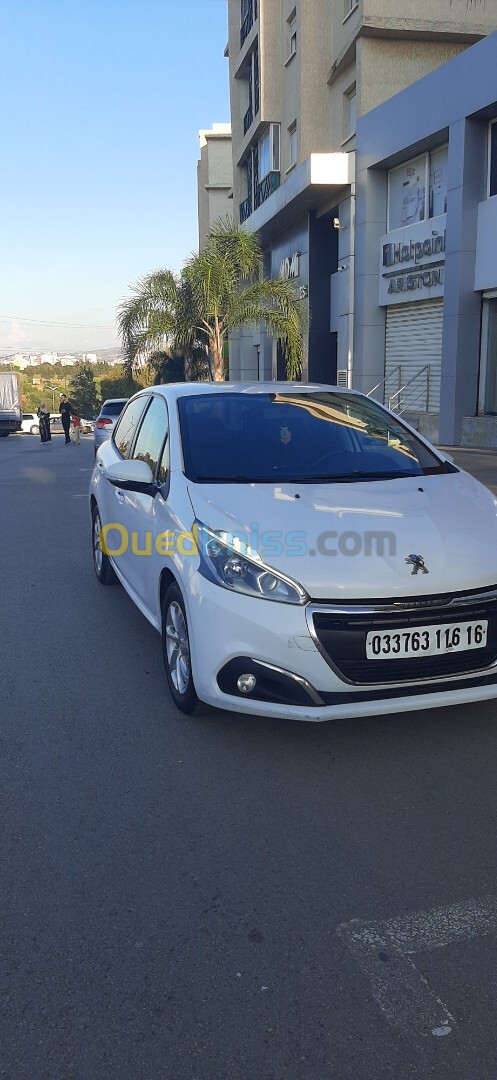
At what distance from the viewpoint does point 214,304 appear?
2189 cm

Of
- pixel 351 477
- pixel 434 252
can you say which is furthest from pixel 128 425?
pixel 434 252

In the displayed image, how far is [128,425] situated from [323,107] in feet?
74.9

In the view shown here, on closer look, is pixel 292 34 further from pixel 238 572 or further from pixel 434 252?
pixel 238 572

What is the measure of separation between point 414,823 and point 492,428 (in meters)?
14.9

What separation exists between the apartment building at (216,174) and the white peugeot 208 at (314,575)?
177 feet

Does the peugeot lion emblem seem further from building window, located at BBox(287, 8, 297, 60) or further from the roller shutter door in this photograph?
building window, located at BBox(287, 8, 297, 60)

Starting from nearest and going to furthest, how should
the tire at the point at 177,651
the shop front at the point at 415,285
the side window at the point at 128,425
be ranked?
1. the tire at the point at 177,651
2. the side window at the point at 128,425
3. the shop front at the point at 415,285

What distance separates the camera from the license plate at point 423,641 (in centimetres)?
352

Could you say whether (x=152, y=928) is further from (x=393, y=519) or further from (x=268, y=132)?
(x=268, y=132)

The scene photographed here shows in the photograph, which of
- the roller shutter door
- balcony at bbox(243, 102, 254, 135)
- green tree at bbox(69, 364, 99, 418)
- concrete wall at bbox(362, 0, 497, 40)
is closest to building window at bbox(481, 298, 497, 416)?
the roller shutter door

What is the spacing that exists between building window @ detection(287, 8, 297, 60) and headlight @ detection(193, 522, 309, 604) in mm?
27198

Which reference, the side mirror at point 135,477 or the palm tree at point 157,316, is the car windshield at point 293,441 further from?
the palm tree at point 157,316

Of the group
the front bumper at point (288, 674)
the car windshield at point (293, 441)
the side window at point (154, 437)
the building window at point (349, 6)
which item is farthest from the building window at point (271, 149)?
the front bumper at point (288, 674)

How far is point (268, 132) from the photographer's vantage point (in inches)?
1190
